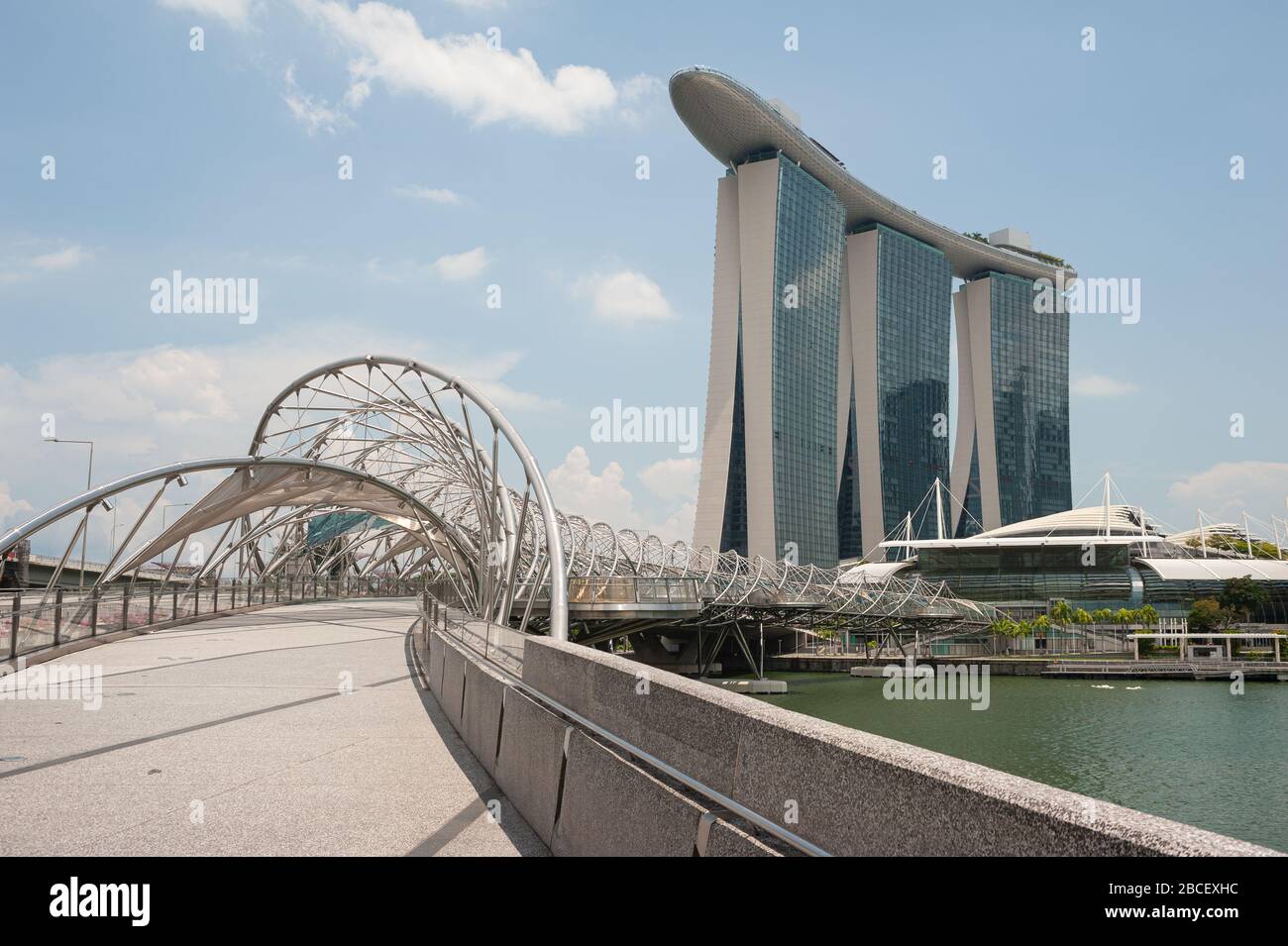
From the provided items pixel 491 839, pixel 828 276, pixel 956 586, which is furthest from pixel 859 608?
pixel 828 276

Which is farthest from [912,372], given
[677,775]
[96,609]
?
[677,775]

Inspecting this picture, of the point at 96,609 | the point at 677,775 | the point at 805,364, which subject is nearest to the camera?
the point at 677,775

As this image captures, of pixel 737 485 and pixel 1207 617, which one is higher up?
pixel 737 485

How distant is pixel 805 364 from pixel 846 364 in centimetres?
2315

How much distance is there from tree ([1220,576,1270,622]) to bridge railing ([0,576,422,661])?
278 ft

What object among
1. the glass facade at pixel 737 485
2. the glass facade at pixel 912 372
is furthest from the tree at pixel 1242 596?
the glass facade at pixel 912 372

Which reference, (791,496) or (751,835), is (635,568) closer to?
(751,835)

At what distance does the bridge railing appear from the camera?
1858 cm

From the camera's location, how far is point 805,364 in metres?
138

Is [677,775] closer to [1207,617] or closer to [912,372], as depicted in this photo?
[1207,617]

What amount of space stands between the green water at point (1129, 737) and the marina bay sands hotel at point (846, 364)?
6743 centimetres

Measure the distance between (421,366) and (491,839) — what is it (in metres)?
31.4

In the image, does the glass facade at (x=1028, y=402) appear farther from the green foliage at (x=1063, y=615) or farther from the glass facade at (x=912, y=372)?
the green foliage at (x=1063, y=615)
